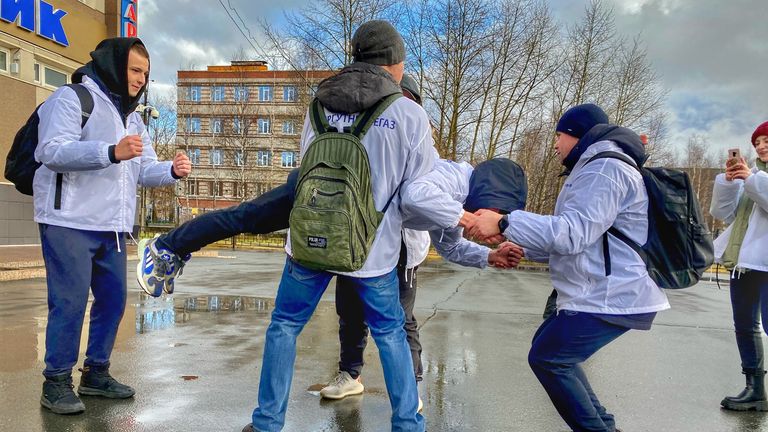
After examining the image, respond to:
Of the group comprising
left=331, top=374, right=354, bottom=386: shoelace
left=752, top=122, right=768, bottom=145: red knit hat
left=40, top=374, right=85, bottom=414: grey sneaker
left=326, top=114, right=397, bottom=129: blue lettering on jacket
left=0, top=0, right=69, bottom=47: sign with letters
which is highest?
left=0, top=0, right=69, bottom=47: sign with letters

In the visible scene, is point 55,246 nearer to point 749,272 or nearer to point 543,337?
point 543,337

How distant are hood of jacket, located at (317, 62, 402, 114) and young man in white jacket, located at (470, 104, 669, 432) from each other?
2.47ft

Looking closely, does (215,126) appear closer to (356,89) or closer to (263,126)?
(263,126)

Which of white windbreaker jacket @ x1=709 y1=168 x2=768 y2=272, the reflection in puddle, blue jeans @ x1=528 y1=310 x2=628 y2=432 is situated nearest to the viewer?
blue jeans @ x1=528 y1=310 x2=628 y2=432

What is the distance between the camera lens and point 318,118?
102 inches

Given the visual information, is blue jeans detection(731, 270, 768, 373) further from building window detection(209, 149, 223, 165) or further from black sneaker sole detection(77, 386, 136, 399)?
building window detection(209, 149, 223, 165)

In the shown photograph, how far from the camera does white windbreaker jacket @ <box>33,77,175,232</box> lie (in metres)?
3.04

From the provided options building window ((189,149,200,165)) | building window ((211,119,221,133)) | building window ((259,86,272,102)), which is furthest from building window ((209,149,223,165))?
building window ((259,86,272,102))

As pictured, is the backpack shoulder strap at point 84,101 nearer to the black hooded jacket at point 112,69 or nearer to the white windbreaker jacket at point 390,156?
the black hooded jacket at point 112,69

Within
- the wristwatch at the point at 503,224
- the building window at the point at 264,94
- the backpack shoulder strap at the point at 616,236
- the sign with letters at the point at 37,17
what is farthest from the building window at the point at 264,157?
the backpack shoulder strap at the point at 616,236

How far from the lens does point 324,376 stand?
4.24 metres

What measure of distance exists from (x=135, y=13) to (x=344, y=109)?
66.3 feet

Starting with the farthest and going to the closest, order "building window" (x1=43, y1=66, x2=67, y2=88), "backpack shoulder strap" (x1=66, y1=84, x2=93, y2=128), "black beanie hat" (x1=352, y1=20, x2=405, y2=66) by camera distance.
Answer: "building window" (x1=43, y1=66, x2=67, y2=88)
"backpack shoulder strap" (x1=66, y1=84, x2=93, y2=128)
"black beanie hat" (x1=352, y1=20, x2=405, y2=66)

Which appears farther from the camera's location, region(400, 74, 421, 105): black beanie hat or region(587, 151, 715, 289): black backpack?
region(400, 74, 421, 105): black beanie hat
